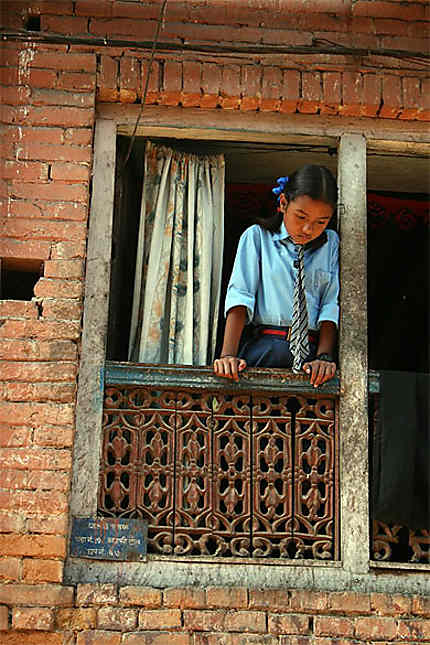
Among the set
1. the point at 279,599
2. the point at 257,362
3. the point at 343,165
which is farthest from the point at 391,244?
the point at 279,599

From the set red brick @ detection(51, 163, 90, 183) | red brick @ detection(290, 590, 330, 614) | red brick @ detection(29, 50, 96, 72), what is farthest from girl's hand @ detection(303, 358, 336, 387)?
red brick @ detection(29, 50, 96, 72)

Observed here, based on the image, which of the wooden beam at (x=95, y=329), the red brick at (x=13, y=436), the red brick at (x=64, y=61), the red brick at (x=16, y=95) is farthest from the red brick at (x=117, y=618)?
the red brick at (x=64, y=61)

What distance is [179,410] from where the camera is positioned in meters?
5.64

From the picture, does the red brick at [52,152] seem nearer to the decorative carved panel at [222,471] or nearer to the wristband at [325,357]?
the decorative carved panel at [222,471]

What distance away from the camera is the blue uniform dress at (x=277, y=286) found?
5.91 meters

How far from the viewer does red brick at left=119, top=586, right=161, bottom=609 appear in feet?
17.1

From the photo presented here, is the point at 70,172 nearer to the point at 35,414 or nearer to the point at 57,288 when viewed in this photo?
the point at 57,288

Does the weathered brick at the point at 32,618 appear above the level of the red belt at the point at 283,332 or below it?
below

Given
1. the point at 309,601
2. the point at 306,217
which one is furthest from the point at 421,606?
the point at 306,217

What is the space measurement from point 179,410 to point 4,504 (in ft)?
3.51

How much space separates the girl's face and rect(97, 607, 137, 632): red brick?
2.32 m

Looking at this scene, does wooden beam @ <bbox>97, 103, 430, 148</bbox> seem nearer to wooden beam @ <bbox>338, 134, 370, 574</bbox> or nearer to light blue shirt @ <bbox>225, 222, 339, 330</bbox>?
wooden beam @ <bbox>338, 134, 370, 574</bbox>

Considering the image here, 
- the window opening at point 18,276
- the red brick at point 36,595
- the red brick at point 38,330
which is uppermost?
the window opening at point 18,276

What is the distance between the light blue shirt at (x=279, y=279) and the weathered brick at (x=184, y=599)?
1613 millimetres
